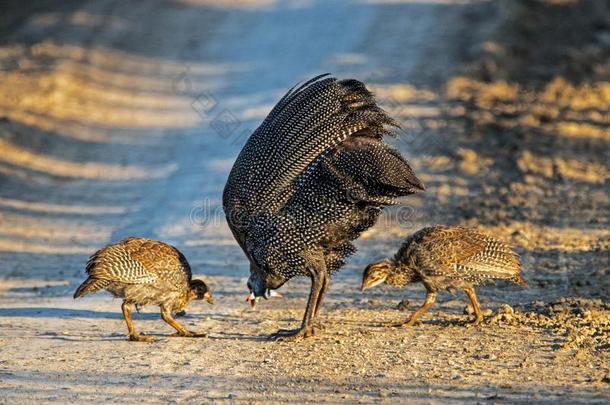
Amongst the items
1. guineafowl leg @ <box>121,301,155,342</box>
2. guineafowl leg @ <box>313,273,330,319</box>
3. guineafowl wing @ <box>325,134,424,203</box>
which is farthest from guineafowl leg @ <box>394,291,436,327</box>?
guineafowl leg @ <box>121,301,155,342</box>

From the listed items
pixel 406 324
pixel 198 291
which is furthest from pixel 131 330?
pixel 406 324

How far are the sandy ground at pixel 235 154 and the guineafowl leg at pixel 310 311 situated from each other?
0.17m

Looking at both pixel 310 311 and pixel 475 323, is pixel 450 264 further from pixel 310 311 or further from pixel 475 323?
pixel 310 311

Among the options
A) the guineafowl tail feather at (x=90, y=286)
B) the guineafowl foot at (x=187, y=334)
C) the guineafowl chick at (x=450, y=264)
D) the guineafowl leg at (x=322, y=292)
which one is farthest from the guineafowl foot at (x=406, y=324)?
the guineafowl tail feather at (x=90, y=286)

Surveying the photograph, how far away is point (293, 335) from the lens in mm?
8023

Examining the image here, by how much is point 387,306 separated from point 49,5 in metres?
15.9

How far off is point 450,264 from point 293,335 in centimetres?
141

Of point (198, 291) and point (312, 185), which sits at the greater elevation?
point (312, 185)

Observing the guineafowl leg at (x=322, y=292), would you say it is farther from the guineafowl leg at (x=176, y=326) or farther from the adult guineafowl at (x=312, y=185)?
the guineafowl leg at (x=176, y=326)

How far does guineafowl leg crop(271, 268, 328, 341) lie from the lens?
803 centimetres

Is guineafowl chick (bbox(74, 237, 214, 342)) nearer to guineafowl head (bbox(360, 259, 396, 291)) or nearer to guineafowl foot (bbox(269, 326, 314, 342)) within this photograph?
guineafowl foot (bbox(269, 326, 314, 342))

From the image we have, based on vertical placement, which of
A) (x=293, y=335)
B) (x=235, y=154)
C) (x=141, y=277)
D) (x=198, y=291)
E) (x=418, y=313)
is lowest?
(x=235, y=154)

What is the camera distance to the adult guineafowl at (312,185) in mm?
8008

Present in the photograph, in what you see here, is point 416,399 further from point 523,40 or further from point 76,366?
point 523,40
